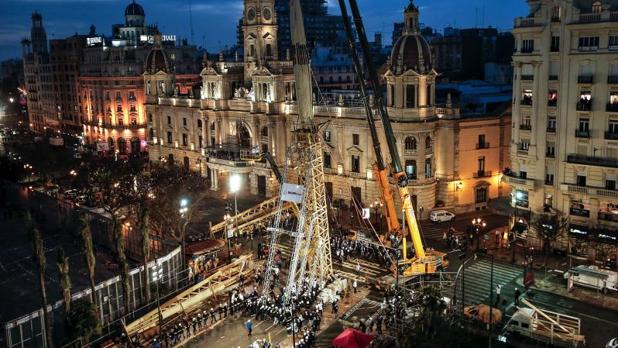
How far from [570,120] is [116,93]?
97813 millimetres

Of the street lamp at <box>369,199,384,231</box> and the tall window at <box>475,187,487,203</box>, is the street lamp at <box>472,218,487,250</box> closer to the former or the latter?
the tall window at <box>475,187,487,203</box>

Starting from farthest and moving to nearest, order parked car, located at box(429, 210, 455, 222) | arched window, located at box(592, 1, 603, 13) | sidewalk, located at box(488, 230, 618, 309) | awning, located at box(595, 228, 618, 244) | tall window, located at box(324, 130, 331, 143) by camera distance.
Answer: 1. tall window, located at box(324, 130, 331, 143)
2. parked car, located at box(429, 210, 455, 222)
3. arched window, located at box(592, 1, 603, 13)
4. awning, located at box(595, 228, 618, 244)
5. sidewalk, located at box(488, 230, 618, 309)

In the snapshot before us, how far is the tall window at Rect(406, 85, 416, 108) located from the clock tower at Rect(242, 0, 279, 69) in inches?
1071

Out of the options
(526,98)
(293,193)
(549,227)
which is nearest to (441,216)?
(549,227)

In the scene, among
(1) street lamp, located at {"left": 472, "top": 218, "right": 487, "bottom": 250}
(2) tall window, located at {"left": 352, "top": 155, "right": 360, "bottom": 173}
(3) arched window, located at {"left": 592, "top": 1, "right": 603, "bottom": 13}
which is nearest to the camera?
(3) arched window, located at {"left": 592, "top": 1, "right": 603, "bottom": 13}

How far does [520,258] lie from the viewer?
58.0m

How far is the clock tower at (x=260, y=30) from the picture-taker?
295 feet

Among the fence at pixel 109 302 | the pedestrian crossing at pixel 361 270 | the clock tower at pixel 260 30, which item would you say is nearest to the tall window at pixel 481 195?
the pedestrian crossing at pixel 361 270

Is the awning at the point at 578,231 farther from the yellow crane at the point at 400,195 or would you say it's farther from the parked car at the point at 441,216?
the parked car at the point at 441,216

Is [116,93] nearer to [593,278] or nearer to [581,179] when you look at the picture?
[581,179]

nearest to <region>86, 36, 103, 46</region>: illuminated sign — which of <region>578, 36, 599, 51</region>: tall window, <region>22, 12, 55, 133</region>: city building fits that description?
<region>22, 12, 55, 133</region>: city building

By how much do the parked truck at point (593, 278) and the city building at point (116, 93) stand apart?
90116 millimetres

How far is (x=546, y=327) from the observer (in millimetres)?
42656

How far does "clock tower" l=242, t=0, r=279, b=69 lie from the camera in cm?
8981
